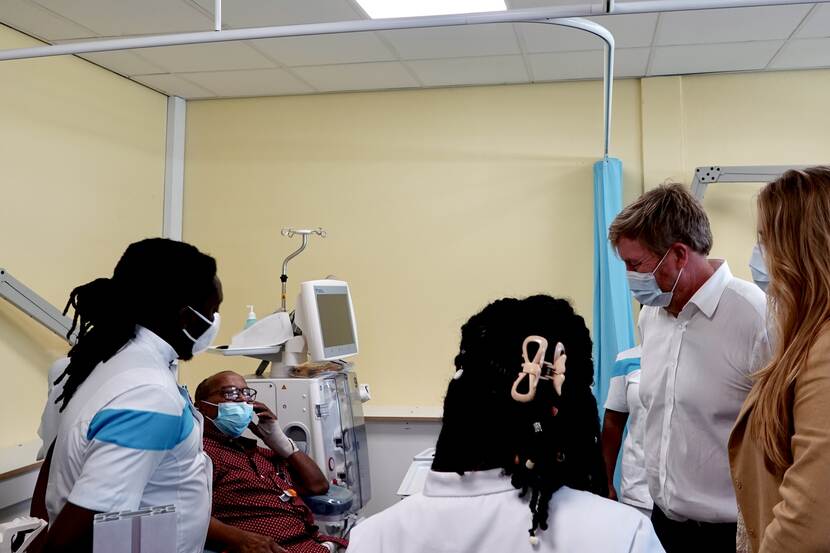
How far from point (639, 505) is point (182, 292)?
1.63m

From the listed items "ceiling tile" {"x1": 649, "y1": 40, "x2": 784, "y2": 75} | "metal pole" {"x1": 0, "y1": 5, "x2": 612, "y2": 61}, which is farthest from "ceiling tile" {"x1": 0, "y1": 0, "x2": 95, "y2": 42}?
"ceiling tile" {"x1": 649, "y1": 40, "x2": 784, "y2": 75}

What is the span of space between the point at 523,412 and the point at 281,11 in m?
2.34

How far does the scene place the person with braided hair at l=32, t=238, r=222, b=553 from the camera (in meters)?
1.29

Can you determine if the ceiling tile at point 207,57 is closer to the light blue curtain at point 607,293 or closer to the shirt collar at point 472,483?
the light blue curtain at point 607,293

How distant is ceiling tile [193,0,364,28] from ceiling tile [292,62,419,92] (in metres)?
0.54

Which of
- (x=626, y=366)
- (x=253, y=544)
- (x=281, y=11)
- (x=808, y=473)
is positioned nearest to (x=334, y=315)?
(x=253, y=544)

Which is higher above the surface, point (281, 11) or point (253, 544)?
point (281, 11)

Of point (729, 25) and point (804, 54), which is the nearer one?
point (729, 25)

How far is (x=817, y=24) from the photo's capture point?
2.96 m

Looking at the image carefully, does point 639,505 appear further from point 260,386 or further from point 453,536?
point 453,536

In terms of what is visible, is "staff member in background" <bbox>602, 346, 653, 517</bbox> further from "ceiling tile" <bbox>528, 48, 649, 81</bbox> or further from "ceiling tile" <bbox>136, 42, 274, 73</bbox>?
"ceiling tile" <bbox>136, 42, 274, 73</bbox>

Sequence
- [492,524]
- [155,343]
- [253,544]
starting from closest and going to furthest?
[492,524], [155,343], [253,544]

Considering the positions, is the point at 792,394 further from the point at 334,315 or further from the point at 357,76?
the point at 357,76

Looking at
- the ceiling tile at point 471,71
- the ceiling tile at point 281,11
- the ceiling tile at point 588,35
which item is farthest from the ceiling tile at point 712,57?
the ceiling tile at point 281,11
